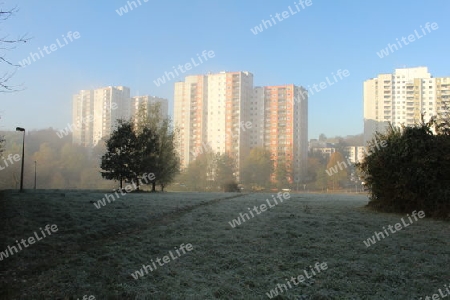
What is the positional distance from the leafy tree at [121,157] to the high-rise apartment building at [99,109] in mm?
33238

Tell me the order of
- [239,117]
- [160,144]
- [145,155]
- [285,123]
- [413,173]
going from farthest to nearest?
[285,123] → [239,117] → [160,144] → [145,155] → [413,173]

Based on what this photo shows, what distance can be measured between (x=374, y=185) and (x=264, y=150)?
5828cm

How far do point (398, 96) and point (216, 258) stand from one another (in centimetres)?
7369

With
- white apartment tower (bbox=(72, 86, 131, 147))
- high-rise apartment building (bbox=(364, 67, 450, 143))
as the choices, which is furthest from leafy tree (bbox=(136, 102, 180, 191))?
high-rise apartment building (bbox=(364, 67, 450, 143))

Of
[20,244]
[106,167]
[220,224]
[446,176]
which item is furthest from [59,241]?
[106,167]

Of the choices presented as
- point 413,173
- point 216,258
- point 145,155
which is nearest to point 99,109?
point 145,155

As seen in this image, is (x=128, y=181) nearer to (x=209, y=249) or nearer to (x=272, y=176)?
(x=209, y=249)

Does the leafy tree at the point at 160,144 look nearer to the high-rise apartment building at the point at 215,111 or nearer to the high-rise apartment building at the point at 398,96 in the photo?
the high-rise apartment building at the point at 215,111

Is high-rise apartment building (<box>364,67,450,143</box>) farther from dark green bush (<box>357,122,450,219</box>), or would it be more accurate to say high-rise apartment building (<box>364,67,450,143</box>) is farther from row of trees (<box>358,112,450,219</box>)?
dark green bush (<box>357,122,450,219</box>)

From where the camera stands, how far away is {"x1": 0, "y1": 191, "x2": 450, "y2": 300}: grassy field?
280 inches

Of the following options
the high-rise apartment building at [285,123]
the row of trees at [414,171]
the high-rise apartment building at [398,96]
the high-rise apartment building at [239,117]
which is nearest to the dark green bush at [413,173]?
the row of trees at [414,171]

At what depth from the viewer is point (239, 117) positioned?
8012 cm

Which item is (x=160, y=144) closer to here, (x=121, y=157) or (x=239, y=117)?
(x=121, y=157)

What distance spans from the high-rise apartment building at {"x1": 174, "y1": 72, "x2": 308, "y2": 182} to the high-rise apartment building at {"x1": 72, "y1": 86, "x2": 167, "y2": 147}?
10440 millimetres
